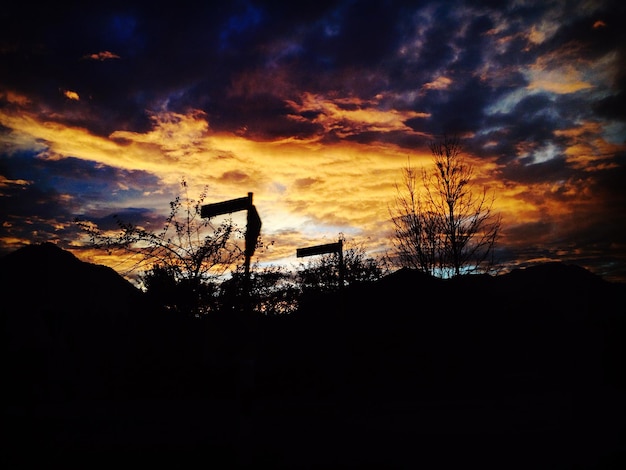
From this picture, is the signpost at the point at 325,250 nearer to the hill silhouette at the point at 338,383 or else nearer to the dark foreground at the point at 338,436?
the hill silhouette at the point at 338,383

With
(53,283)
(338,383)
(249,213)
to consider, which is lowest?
(338,383)

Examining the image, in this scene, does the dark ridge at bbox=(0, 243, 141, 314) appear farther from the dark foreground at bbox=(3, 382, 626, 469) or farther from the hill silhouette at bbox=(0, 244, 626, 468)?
the dark foreground at bbox=(3, 382, 626, 469)

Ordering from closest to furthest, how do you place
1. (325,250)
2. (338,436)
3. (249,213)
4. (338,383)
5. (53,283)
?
1. (249,213)
2. (338,436)
3. (325,250)
4. (338,383)
5. (53,283)

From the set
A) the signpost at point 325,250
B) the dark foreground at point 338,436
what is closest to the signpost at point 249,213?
the dark foreground at point 338,436

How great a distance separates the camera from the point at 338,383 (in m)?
14.4

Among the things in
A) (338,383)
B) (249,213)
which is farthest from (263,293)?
(249,213)

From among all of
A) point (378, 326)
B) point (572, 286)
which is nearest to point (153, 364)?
point (378, 326)

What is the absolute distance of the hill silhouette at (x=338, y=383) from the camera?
567 cm

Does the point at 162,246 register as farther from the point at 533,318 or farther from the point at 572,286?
the point at 572,286

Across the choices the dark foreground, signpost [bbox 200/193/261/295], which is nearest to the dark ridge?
the dark foreground

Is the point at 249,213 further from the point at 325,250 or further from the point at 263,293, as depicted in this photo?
the point at 263,293

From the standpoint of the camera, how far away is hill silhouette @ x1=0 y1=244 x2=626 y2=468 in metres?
5.67

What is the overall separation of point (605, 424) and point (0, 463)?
422 inches

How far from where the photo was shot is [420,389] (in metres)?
15.4
